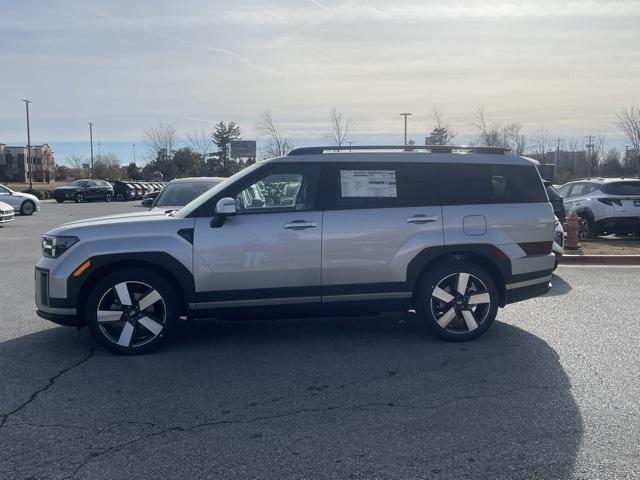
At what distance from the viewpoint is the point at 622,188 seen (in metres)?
14.6

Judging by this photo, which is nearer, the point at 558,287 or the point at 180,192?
the point at 558,287

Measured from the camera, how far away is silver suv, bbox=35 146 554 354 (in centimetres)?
583

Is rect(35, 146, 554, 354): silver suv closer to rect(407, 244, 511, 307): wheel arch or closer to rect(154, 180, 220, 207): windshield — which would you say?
rect(407, 244, 511, 307): wheel arch

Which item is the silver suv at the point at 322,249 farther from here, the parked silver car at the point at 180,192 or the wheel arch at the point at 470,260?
the parked silver car at the point at 180,192

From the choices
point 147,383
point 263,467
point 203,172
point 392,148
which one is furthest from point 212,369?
point 203,172

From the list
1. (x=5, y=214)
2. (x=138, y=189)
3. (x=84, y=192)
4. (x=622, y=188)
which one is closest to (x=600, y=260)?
(x=622, y=188)

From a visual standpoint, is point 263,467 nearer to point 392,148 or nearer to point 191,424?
point 191,424

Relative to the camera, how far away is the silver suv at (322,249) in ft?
19.1

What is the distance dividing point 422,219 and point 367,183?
649 mm

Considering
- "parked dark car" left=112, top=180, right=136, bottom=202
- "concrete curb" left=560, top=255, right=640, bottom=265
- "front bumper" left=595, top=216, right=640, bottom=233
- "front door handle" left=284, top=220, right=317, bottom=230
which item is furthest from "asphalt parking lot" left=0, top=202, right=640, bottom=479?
"parked dark car" left=112, top=180, right=136, bottom=202

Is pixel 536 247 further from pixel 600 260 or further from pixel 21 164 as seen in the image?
pixel 21 164

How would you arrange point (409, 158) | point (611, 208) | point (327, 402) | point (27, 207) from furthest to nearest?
point (27, 207) < point (611, 208) < point (409, 158) < point (327, 402)

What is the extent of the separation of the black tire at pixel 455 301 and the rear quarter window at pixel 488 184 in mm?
691

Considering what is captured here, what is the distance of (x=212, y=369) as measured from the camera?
554cm
